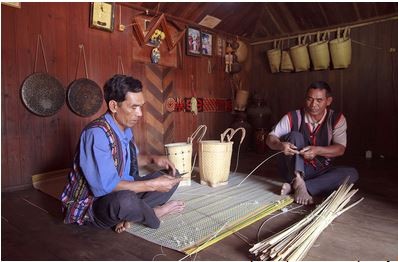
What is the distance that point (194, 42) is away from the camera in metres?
4.51

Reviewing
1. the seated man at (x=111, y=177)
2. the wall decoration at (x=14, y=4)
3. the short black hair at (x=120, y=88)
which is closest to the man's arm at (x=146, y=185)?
the seated man at (x=111, y=177)

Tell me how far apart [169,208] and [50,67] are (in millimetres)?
2071

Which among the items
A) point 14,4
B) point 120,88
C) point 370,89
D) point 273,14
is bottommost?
point 120,88

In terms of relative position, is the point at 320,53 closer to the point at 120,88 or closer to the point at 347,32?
the point at 347,32

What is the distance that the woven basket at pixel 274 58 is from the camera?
5121 mm

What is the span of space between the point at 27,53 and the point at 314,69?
4.13 metres

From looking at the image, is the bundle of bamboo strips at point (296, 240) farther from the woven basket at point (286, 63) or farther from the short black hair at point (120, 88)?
the woven basket at point (286, 63)

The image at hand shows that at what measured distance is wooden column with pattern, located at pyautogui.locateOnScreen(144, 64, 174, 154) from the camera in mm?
4004

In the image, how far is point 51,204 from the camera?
229 cm

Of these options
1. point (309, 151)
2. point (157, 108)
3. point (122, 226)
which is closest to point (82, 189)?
point (122, 226)

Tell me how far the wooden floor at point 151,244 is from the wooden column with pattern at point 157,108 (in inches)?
74.4

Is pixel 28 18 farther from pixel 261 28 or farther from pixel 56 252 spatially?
pixel 261 28

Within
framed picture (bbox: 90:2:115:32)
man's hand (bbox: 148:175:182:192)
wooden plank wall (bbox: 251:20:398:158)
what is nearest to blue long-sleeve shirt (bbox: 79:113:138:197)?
man's hand (bbox: 148:175:182:192)

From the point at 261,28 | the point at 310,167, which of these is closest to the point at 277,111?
the point at 261,28
